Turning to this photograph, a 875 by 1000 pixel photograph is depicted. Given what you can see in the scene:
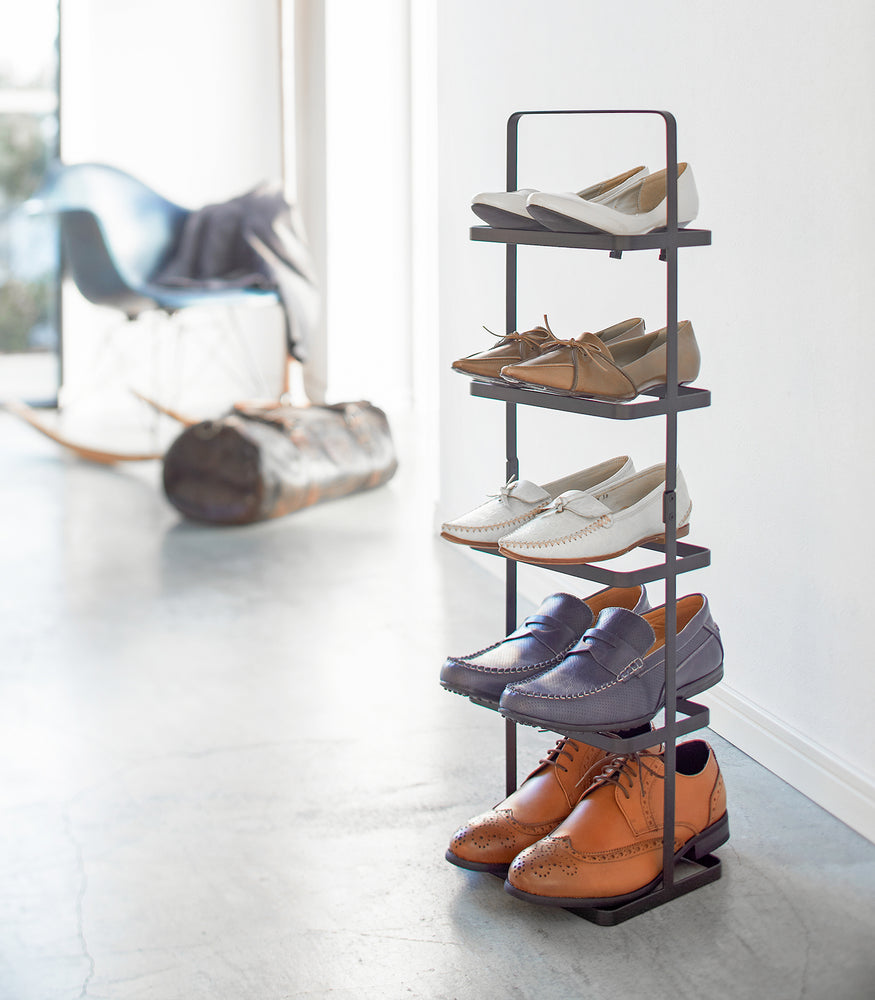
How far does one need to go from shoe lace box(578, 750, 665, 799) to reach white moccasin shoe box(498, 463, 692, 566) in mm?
285

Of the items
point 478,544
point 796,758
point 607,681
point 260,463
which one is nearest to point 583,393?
point 478,544

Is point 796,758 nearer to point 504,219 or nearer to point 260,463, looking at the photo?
point 504,219

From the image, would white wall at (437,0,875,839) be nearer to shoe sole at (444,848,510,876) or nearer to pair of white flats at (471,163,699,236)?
pair of white flats at (471,163,699,236)

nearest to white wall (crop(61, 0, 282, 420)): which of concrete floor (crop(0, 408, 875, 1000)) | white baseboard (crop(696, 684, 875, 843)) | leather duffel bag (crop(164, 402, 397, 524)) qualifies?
leather duffel bag (crop(164, 402, 397, 524))

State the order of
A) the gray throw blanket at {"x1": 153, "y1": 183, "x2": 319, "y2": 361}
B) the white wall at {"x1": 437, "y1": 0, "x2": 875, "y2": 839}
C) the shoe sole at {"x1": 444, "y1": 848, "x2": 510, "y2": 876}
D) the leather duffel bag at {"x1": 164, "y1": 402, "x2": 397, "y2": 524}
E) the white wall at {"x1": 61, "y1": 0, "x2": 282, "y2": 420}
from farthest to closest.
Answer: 1. the white wall at {"x1": 61, "y1": 0, "x2": 282, "y2": 420}
2. the gray throw blanket at {"x1": 153, "y1": 183, "x2": 319, "y2": 361}
3. the leather duffel bag at {"x1": 164, "y1": 402, "x2": 397, "y2": 524}
4. the white wall at {"x1": 437, "y1": 0, "x2": 875, "y2": 839}
5. the shoe sole at {"x1": 444, "y1": 848, "x2": 510, "y2": 876}

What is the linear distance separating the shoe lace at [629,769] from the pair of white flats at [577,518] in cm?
29

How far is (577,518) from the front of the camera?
156 centimetres

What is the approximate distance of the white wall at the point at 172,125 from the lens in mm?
5523

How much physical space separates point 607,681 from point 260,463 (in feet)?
7.25

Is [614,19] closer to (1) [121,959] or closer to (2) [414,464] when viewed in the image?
(1) [121,959]

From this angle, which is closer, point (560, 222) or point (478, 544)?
point (560, 222)

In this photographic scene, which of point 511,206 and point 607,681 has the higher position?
point 511,206

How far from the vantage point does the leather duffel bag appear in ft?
12.0

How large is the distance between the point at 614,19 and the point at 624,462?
1175 mm
